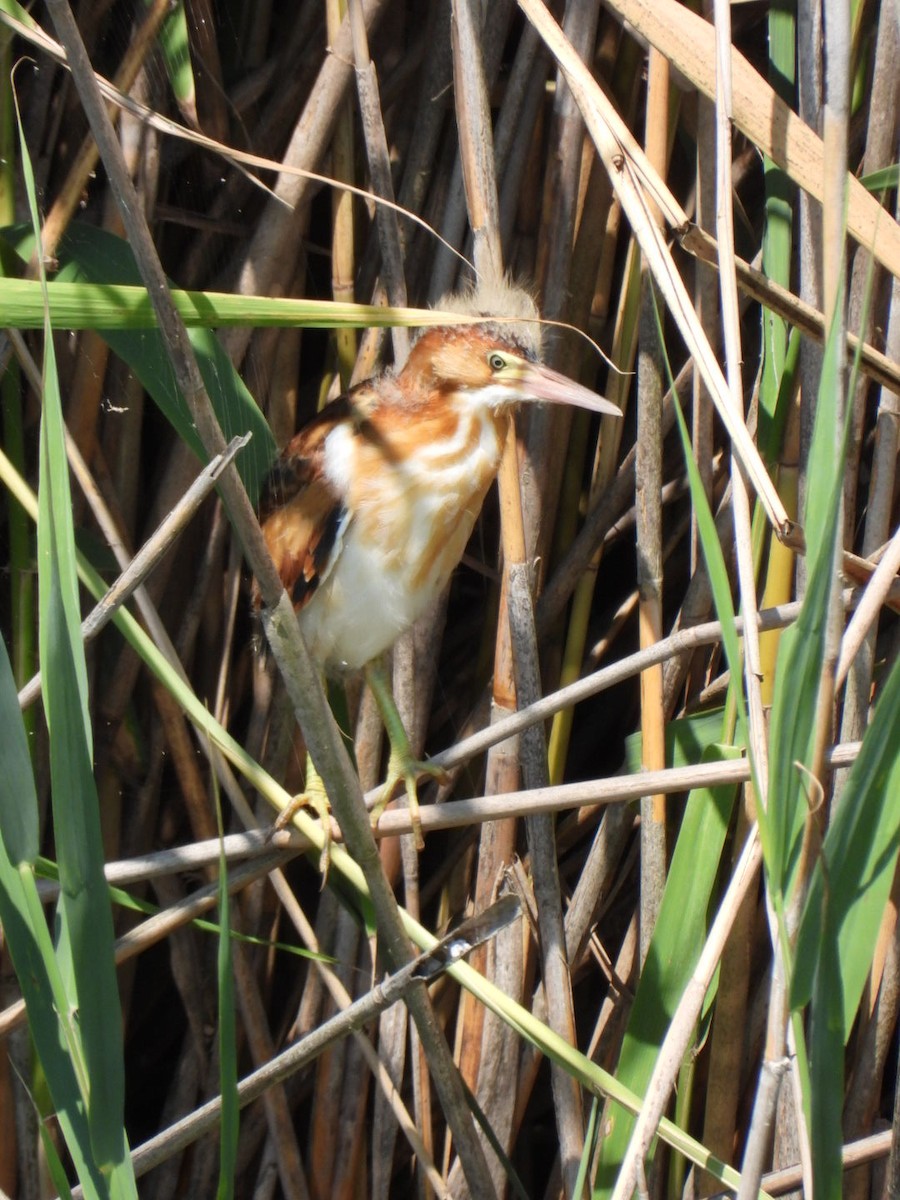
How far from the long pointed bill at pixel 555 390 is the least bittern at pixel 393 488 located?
39 millimetres

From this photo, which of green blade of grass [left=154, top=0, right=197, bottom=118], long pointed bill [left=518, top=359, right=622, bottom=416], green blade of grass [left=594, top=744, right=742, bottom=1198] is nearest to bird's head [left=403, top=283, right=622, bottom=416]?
long pointed bill [left=518, top=359, right=622, bottom=416]

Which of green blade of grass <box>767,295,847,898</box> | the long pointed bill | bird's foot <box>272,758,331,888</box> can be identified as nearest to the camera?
green blade of grass <box>767,295,847,898</box>

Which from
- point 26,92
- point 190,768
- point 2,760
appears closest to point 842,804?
point 2,760

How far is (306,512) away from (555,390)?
393mm

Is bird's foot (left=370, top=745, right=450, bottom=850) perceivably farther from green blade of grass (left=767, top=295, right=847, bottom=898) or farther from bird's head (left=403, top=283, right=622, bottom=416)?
green blade of grass (left=767, top=295, right=847, bottom=898)

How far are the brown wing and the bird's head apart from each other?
0.13 meters

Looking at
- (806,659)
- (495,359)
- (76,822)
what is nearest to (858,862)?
(806,659)

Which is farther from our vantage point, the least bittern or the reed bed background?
the least bittern

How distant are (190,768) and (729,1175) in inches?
30.8

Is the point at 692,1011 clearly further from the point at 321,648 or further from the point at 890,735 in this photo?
the point at 321,648

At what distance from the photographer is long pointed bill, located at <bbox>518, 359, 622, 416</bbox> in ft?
4.35

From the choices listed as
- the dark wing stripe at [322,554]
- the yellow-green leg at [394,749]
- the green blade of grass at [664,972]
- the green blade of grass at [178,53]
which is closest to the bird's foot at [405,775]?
the yellow-green leg at [394,749]

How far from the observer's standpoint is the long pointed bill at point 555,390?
1.33 meters

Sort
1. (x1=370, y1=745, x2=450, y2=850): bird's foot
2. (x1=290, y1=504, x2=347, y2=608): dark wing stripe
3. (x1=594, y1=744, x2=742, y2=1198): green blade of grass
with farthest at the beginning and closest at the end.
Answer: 1. (x1=290, y1=504, x2=347, y2=608): dark wing stripe
2. (x1=370, y1=745, x2=450, y2=850): bird's foot
3. (x1=594, y1=744, x2=742, y2=1198): green blade of grass
